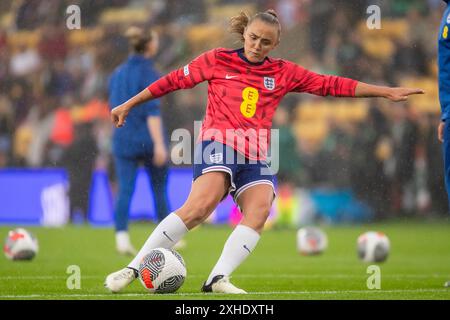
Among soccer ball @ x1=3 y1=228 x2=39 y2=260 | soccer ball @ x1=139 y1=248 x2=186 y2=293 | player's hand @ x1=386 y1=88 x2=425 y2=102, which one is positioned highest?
player's hand @ x1=386 y1=88 x2=425 y2=102

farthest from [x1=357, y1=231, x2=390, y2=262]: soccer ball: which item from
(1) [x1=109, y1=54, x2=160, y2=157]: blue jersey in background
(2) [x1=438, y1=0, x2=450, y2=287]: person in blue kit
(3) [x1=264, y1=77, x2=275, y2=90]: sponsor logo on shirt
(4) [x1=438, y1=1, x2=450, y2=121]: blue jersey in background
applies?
(3) [x1=264, y1=77, x2=275, y2=90]: sponsor logo on shirt

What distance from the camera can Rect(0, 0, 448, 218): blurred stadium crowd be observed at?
1620cm

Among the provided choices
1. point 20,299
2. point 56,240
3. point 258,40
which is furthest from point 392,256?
point 20,299

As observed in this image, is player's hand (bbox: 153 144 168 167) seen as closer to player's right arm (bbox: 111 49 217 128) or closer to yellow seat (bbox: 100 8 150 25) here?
player's right arm (bbox: 111 49 217 128)

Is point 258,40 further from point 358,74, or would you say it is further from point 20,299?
point 358,74

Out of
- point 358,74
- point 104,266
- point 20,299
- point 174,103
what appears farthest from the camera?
point 358,74

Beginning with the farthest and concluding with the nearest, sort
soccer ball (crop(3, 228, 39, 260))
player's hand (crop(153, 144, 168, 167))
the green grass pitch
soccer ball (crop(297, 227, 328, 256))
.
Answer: soccer ball (crop(297, 227, 328, 256)), player's hand (crop(153, 144, 168, 167)), soccer ball (crop(3, 228, 39, 260)), the green grass pitch

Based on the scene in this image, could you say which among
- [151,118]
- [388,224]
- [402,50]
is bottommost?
[388,224]

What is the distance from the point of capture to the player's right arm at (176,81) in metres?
7.50

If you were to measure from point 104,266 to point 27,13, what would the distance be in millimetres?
4661

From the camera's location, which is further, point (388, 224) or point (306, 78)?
point (388, 224)

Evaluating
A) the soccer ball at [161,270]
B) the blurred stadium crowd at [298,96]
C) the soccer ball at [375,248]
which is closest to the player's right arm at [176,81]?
the soccer ball at [161,270]

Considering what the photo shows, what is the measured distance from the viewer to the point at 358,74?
56.7ft

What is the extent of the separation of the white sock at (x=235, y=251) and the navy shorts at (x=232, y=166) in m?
0.35
